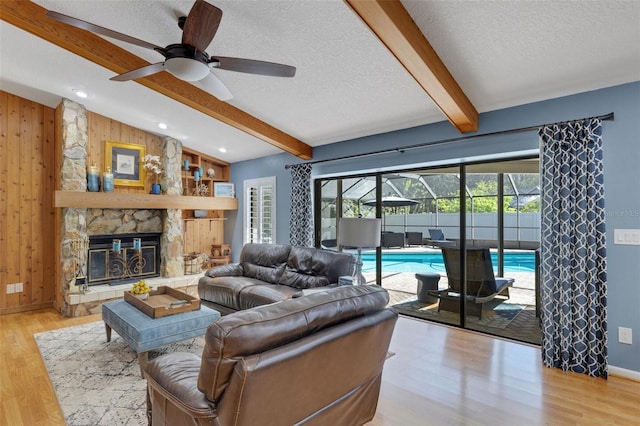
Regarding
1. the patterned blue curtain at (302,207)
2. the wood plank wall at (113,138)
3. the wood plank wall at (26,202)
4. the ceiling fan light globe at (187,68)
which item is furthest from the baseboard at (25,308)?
the ceiling fan light globe at (187,68)

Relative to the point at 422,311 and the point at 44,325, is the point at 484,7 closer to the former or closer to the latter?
the point at 422,311

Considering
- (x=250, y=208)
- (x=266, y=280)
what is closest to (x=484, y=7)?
(x=266, y=280)

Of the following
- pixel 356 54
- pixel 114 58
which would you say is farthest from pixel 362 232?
pixel 114 58

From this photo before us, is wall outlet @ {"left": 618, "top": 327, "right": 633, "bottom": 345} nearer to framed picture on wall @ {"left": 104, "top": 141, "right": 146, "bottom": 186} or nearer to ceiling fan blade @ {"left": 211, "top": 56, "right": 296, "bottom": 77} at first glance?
ceiling fan blade @ {"left": 211, "top": 56, "right": 296, "bottom": 77}

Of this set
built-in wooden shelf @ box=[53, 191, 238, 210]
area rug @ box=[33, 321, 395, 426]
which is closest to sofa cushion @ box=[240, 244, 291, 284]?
area rug @ box=[33, 321, 395, 426]

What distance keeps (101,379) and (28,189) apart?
3.69 metres

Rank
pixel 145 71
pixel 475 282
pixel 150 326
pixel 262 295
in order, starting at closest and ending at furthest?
pixel 145 71
pixel 150 326
pixel 262 295
pixel 475 282

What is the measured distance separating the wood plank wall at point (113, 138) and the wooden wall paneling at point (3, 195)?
0.98 m

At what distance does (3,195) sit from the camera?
482 centimetres

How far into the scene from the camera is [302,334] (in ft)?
5.09

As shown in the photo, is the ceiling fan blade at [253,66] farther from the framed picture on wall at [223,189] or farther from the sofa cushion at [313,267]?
the framed picture on wall at [223,189]

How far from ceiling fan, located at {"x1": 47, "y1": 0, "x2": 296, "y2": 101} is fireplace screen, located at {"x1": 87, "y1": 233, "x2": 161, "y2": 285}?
350cm

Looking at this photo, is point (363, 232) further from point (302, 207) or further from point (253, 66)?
point (302, 207)

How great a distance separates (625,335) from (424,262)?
214cm
